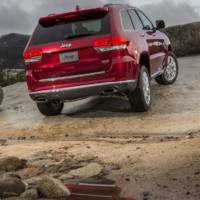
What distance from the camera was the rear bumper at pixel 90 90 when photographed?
34.1 feet

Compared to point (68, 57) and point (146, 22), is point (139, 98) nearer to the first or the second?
point (68, 57)

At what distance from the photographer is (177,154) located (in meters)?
7.16

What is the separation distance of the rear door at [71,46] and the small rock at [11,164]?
343cm

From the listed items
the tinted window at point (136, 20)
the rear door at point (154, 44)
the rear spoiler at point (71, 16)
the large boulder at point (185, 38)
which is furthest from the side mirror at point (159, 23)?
the large boulder at point (185, 38)

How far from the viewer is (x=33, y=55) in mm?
10781

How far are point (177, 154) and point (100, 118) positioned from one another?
4136 mm

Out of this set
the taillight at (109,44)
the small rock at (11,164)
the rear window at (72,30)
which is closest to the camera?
the small rock at (11,164)

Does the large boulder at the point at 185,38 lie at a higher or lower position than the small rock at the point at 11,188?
lower

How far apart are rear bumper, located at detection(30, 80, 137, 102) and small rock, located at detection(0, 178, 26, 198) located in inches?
178

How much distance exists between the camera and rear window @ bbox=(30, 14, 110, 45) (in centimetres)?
1049

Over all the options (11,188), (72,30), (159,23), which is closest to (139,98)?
(72,30)

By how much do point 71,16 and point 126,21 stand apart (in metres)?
1.01

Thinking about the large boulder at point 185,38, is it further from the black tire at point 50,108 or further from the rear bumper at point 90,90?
the rear bumper at point 90,90

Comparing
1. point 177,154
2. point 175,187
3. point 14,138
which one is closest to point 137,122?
point 14,138
